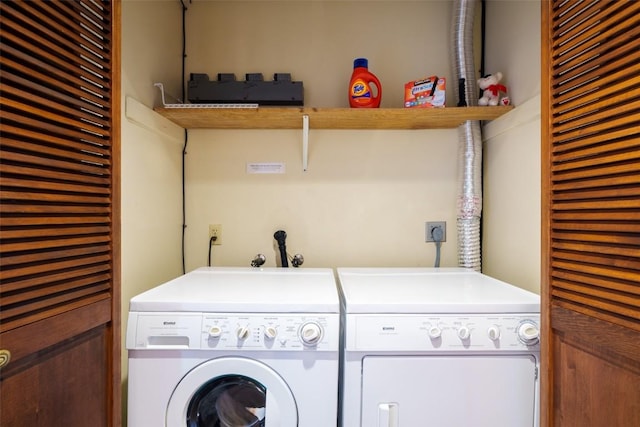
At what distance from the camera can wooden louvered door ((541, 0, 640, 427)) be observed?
27.9 inches

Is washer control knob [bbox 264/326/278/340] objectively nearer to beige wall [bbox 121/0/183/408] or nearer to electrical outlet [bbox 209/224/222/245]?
beige wall [bbox 121/0/183/408]

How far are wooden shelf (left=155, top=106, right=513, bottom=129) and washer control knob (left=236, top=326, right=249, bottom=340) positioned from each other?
0.97m

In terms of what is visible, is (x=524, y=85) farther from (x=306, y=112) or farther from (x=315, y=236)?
(x=315, y=236)

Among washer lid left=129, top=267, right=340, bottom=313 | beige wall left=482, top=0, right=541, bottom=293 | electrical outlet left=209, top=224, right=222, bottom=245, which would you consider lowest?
washer lid left=129, top=267, right=340, bottom=313

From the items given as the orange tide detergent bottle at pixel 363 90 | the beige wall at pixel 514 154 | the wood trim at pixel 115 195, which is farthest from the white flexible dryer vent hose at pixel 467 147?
the wood trim at pixel 115 195

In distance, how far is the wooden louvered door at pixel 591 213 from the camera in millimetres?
708

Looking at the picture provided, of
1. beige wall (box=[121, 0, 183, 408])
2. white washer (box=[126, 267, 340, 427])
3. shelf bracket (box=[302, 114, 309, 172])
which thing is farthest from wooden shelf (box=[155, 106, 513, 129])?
white washer (box=[126, 267, 340, 427])

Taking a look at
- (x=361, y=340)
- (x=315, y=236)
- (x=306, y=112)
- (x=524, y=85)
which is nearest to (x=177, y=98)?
(x=306, y=112)

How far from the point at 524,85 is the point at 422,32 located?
668mm

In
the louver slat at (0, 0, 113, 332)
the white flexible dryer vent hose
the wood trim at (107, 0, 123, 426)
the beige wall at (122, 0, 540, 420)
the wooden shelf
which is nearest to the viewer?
the louver slat at (0, 0, 113, 332)

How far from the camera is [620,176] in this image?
28.8 inches

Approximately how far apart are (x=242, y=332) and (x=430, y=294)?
2.30ft

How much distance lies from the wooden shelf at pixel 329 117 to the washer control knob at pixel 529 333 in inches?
38.3

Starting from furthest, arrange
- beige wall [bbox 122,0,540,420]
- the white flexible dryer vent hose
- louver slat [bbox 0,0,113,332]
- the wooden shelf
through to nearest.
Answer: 1. beige wall [bbox 122,0,540,420]
2. the white flexible dryer vent hose
3. the wooden shelf
4. louver slat [bbox 0,0,113,332]
